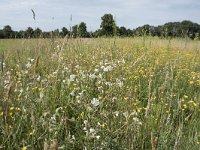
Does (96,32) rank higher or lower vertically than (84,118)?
higher

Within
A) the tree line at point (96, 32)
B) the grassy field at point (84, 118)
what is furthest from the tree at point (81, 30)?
the grassy field at point (84, 118)

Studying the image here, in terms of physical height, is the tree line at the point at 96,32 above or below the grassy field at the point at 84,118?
above

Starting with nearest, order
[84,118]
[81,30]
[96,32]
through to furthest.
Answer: [84,118], [81,30], [96,32]

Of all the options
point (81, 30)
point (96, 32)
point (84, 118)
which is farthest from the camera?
point (96, 32)

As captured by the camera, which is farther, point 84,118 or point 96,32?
point 96,32

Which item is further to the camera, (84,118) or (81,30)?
(81,30)

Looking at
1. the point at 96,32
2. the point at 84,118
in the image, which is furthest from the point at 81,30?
the point at 84,118

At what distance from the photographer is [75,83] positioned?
130 inches

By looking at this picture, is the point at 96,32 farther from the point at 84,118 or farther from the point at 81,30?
the point at 84,118

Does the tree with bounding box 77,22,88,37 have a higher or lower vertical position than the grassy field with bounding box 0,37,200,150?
higher

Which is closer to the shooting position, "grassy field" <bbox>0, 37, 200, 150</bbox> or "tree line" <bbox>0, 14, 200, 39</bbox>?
"grassy field" <bbox>0, 37, 200, 150</bbox>

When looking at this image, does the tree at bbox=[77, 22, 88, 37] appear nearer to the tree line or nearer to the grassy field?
the tree line

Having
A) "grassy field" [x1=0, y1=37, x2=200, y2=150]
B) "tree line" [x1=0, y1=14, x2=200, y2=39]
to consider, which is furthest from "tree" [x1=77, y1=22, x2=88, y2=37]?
"grassy field" [x1=0, y1=37, x2=200, y2=150]

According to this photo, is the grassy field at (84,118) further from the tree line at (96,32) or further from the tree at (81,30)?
the tree at (81,30)
